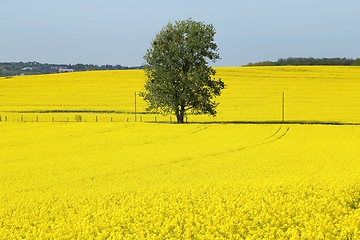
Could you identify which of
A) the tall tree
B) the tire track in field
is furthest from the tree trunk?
the tire track in field

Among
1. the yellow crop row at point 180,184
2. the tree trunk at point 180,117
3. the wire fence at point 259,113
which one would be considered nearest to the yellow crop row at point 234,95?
the wire fence at point 259,113

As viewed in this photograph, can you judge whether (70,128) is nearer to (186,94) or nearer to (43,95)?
(186,94)

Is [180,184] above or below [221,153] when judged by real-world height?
above

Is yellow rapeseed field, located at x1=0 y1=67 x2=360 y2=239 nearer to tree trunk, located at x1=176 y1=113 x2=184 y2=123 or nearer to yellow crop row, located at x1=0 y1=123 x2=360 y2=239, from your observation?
yellow crop row, located at x1=0 y1=123 x2=360 y2=239

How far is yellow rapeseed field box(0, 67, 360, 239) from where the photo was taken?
11477 mm

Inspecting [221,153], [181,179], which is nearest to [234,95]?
[221,153]

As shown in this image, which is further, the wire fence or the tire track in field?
the wire fence

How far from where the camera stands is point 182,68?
5100 cm

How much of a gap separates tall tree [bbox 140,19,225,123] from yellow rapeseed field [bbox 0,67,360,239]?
3.99m

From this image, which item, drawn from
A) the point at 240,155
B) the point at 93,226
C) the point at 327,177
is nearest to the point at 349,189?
the point at 327,177

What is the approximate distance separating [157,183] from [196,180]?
1534 mm

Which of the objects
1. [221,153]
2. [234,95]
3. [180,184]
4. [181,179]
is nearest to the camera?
[180,184]

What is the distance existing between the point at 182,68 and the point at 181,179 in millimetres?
32024

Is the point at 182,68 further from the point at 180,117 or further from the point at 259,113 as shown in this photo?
the point at 259,113
